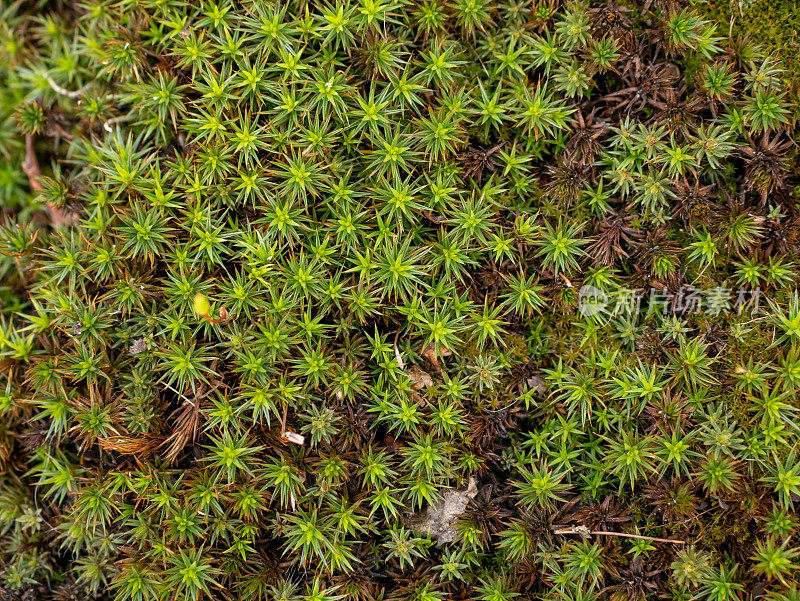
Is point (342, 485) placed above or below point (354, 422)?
below

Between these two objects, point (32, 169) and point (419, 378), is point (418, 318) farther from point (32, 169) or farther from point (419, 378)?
point (32, 169)

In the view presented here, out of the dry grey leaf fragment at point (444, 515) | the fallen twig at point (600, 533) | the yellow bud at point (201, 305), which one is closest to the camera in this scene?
the yellow bud at point (201, 305)

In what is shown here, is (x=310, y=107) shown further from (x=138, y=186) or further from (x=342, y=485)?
(x=342, y=485)

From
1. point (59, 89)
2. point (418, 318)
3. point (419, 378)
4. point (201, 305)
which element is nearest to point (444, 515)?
point (419, 378)

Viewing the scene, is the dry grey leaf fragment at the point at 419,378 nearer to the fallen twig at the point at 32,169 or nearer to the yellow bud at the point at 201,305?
the yellow bud at the point at 201,305

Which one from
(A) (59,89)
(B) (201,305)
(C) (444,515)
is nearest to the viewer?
(B) (201,305)

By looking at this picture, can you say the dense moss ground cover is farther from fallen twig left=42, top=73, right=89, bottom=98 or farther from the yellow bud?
fallen twig left=42, top=73, right=89, bottom=98

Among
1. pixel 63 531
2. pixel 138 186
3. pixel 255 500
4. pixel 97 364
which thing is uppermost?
pixel 138 186

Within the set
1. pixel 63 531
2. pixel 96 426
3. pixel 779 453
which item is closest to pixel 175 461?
pixel 96 426

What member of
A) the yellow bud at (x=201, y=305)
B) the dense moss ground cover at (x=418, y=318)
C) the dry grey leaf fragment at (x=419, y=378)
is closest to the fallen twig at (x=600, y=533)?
the dense moss ground cover at (x=418, y=318)
